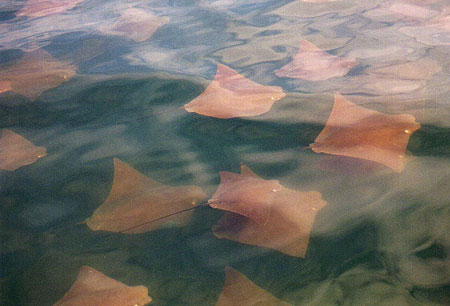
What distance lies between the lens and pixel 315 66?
1521mm

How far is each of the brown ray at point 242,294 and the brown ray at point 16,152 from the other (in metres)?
0.75

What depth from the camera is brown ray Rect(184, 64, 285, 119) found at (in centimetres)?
132

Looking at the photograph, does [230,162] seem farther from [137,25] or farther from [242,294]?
[137,25]

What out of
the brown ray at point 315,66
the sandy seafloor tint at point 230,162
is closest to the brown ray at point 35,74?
the sandy seafloor tint at point 230,162

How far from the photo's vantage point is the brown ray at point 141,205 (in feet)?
3.15

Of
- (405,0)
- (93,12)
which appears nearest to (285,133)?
(405,0)

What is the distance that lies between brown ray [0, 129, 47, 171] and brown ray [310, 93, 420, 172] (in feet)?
2.70

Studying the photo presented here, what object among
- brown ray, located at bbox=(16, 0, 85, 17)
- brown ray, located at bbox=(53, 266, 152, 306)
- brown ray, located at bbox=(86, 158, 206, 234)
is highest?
brown ray, located at bbox=(16, 0, 85, 17)

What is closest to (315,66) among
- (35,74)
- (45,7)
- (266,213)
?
(266,213)

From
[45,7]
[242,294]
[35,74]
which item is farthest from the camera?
[45,7]

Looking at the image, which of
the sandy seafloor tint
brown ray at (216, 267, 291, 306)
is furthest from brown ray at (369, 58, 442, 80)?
brown ray at (216, 267, 291, 306)

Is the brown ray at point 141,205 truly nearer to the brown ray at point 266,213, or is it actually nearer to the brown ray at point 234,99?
the brown ray at point 266,213

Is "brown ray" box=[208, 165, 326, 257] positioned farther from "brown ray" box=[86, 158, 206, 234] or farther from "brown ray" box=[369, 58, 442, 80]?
"brown ray" box=[369, 58, 442, 80]

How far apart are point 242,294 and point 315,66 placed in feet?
3.28
